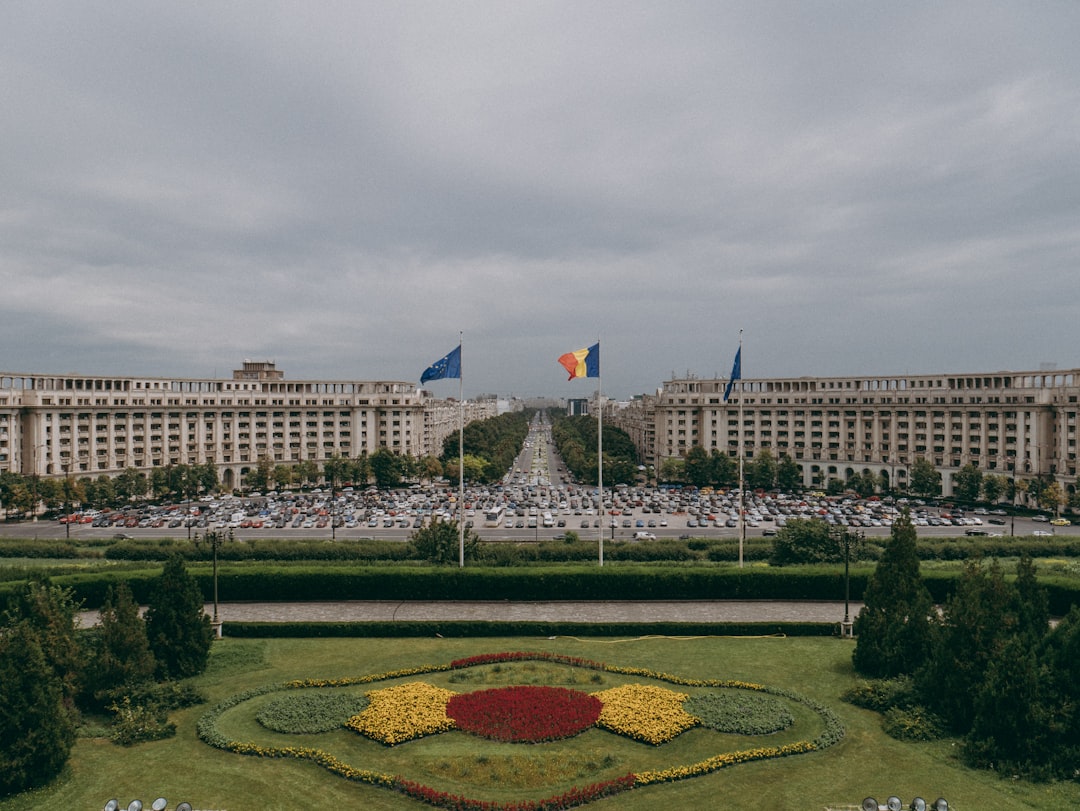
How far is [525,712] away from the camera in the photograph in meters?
19.3

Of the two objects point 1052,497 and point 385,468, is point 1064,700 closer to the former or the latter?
point 1052,497

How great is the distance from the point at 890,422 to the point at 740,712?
3500 inches

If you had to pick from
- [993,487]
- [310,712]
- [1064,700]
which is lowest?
[310,712]

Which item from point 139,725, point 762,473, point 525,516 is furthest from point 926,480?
point 139,725

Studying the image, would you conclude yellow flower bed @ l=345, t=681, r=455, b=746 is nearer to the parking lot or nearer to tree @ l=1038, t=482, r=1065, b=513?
the parking lot

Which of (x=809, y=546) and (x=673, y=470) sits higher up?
(x=809, y=546)

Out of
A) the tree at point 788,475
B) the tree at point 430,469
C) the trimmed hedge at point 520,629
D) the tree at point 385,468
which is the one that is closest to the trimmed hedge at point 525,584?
the trimmed hedge at point 520,629

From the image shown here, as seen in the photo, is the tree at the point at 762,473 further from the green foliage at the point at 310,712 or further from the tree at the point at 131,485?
the green foliage at the point at 310,712

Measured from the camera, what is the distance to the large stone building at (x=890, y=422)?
80.7 meters

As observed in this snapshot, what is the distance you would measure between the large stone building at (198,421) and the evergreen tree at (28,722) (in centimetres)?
7651

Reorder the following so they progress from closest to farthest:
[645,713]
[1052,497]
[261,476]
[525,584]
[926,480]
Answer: [645,713] → [525,584] → [1052,497] → [926,480] → [261,476]

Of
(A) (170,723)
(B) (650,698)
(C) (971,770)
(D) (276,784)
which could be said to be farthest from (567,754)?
(A) (170,723)

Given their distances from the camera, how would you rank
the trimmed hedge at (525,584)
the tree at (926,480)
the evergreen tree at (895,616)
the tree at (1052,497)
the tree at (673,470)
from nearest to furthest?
1. the evergreen tree at (895,616)
2. the trimmed hedge at (525,584)
3. the tree at (1052,497)
4. the tree at (926,480)
5. the tree at (673,470)

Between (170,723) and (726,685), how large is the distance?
1648 centimetres
